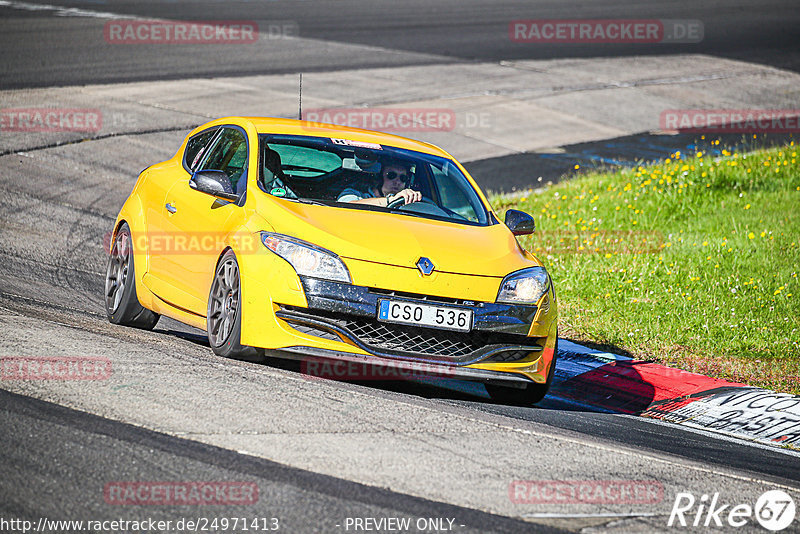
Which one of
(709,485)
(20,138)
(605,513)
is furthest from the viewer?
(20,138)

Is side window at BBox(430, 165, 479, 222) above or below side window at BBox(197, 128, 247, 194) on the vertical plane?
below

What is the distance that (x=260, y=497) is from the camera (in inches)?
185

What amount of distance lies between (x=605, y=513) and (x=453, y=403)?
2.08m

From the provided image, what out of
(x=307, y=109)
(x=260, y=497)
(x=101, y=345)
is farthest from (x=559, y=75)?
(x=260, y=497)

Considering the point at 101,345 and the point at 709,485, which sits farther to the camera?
the point at 101,345

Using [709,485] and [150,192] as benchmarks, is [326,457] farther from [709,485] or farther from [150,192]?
[150,192]

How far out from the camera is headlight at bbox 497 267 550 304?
276 inches

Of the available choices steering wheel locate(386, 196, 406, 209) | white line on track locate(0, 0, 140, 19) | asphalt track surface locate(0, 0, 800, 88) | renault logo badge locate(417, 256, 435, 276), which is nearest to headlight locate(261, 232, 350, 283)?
renault logo badge locate(417, 256, 435, 276)

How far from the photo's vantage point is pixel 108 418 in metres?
5.42

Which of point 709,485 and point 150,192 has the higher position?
point 150,192

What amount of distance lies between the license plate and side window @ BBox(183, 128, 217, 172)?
2582 millimetres

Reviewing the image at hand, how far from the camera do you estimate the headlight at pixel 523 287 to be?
23.0ft

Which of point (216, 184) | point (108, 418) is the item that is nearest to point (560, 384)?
point (216, 184)

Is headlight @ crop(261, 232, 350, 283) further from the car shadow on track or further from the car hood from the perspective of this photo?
the car shadow on track
